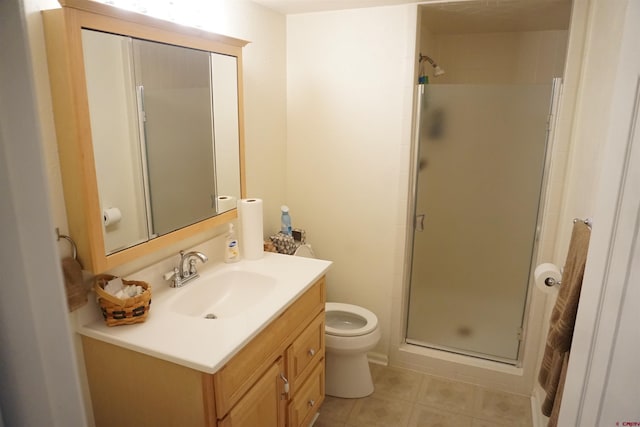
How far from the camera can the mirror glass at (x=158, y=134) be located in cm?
141

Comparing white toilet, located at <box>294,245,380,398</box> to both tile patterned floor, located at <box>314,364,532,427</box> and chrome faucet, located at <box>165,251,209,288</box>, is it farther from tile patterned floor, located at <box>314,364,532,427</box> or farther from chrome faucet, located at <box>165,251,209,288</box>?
chrome faucet, located at <box>165,251,209,288</box>

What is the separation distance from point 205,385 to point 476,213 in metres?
2.03

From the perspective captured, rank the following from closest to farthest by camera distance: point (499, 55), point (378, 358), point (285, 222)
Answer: point (285, 222), point (378, 358), point (499, 55)

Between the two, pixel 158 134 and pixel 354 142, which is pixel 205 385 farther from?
pixel 354 142

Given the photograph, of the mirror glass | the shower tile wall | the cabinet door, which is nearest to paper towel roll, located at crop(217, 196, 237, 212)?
the mirror glass

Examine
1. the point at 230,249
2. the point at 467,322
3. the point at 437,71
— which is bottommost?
the point at 467,322

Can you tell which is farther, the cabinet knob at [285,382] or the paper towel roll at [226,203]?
the paper towel roll at [226,203]

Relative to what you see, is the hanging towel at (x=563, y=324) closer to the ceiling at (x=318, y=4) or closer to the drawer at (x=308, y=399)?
the drawer at (x=308, y=399)

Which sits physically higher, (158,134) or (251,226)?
(158,134)

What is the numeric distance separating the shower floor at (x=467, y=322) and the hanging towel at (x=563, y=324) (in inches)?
42.2

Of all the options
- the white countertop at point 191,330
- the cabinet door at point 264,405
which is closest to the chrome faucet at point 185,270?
the white countertop at point 191,330

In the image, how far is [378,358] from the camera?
274 centimetres

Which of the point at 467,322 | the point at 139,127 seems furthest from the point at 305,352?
the point at 467,322

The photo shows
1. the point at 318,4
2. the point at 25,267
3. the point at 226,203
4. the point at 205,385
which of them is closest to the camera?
the point at 25,267
